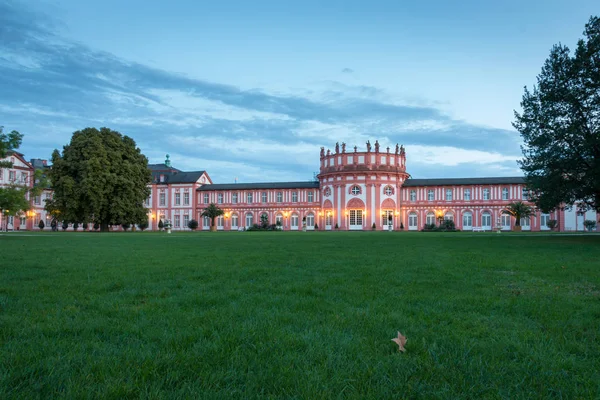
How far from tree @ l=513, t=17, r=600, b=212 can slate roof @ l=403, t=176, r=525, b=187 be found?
39948 millimetres

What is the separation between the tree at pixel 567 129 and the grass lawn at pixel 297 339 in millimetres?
17356

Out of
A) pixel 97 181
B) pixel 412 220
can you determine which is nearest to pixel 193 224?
pixel 97 181

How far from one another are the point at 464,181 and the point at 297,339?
64805 mm

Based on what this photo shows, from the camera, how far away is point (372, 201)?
63219 millimetres

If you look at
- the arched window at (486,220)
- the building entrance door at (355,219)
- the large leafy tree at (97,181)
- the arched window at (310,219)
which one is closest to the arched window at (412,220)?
the building entrance door at (355,219)

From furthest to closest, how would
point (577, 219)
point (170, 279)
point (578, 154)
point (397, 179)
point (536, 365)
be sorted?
point (397, 179)
point (577, 219)
point (578, 154)
point (170, 279)
point (536, 365)

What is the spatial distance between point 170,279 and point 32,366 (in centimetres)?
429

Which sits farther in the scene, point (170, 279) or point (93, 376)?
point (170, 279)

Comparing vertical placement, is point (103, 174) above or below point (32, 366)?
above

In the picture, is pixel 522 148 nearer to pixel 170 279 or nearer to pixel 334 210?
pixel 170 279

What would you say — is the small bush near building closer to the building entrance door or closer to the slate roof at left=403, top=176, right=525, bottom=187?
the building entrance door

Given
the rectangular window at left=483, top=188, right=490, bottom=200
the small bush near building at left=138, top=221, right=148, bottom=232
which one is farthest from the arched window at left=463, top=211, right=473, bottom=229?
the small bush near building at left=138, top=221, right=148, bottom=232

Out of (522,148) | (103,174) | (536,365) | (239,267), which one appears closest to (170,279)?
(239,267)

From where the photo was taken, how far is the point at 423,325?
156 inches
